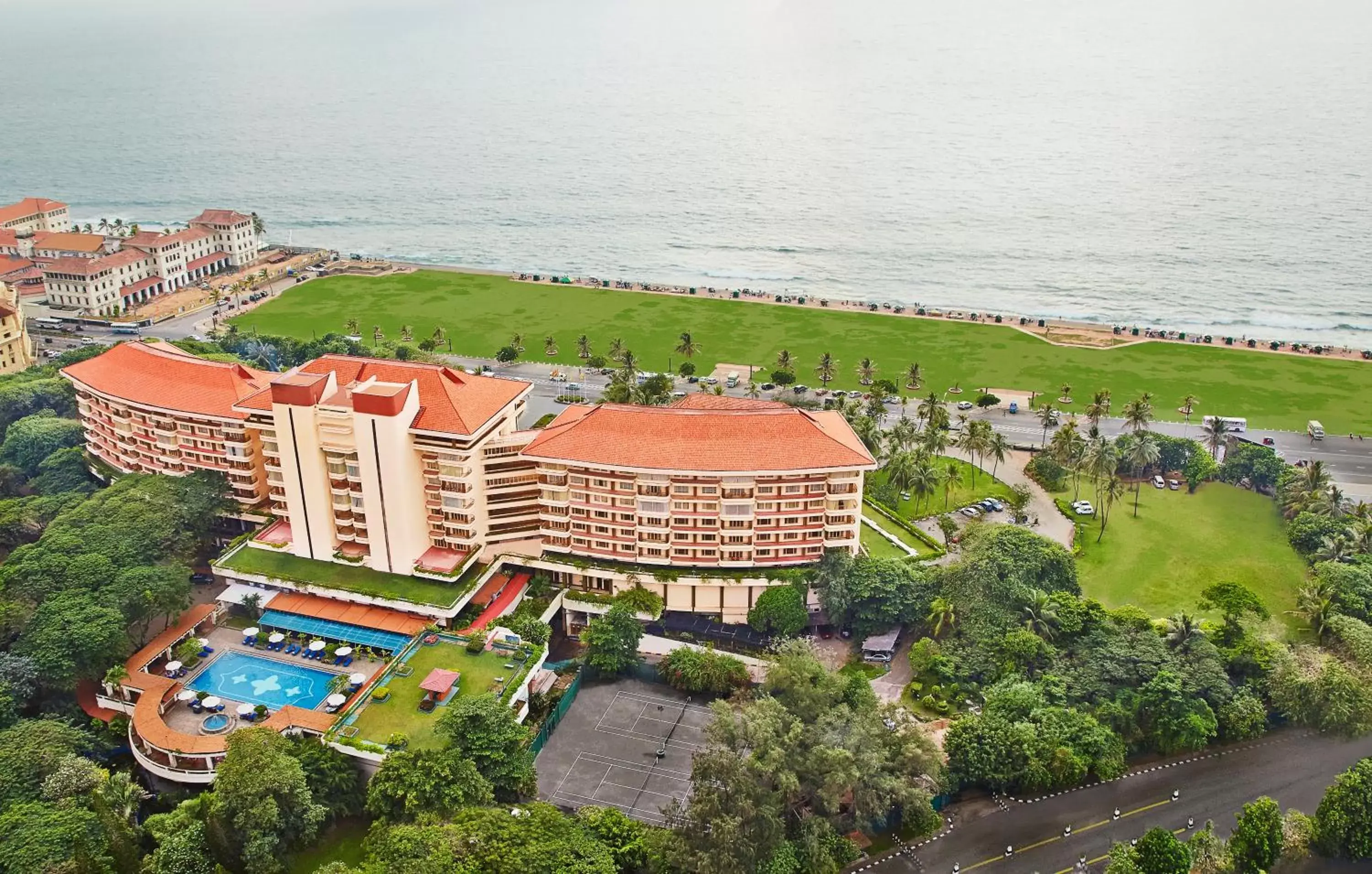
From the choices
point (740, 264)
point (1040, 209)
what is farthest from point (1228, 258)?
point (740, 264)

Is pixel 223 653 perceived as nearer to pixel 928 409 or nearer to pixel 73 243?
pixel 928 409

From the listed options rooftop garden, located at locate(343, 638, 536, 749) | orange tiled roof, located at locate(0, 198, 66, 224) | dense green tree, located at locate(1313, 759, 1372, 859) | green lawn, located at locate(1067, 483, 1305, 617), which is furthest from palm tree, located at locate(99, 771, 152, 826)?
orange tiled roof, located at locate(0, 198, 66, 224)

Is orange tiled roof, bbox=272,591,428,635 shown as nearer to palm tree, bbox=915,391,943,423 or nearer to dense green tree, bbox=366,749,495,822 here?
dense green tree, bbox=366,749,495,822

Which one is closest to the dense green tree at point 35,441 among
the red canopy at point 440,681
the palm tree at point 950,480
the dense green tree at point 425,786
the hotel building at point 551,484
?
the hotel building at point 551,484

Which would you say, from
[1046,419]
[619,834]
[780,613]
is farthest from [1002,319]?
[619,834]

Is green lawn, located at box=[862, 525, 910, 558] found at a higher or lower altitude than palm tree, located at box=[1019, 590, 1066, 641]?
lower

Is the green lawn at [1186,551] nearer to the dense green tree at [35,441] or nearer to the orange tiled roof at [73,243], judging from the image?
the dense green tree at [35,441]

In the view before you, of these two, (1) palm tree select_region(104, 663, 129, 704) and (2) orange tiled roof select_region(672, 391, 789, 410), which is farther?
(2) orange tiled roof select_region(672, 391, 789, 410)

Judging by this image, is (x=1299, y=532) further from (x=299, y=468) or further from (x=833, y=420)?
(x=299, y=468)

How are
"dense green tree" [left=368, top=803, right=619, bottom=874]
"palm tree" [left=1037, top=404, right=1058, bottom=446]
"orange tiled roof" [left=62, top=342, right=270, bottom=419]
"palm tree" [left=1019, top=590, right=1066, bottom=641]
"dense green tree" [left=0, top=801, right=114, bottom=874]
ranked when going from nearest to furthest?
"dense green tree" [left=368, top=803, right=619, bottom=874]
"dense green tree" [left=0, top=801, right=114, bottom=874]
"palm tree" [left=1019, top=590, right=1066, bottom=641]
"orange tiled roof" [left=62, top=342, right=270, bottom=419]
"palm tree" [left=1037, top=404, right=1058, bottom=446]
